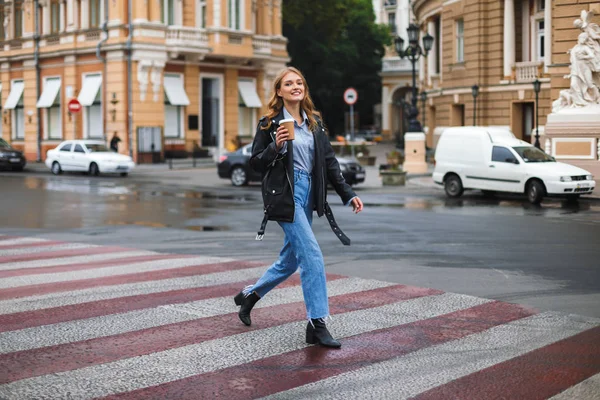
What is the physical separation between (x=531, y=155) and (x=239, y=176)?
10.6m

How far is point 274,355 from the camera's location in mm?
6770

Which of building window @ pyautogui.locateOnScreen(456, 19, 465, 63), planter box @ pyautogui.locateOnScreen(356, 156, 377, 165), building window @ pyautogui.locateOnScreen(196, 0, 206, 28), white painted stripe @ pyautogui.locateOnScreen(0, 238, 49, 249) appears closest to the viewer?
white painted stripe @ pyautogui.locateOnScreen(0, 238, 49, 249)

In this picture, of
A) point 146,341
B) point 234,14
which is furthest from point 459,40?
point 146,341

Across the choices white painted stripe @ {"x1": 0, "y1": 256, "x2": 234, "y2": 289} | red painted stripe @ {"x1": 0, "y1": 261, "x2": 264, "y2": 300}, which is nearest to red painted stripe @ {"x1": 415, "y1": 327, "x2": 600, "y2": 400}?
red painted stripe @ {"x1": 0, "y1": 261, "x2": 264, "y2": 300}

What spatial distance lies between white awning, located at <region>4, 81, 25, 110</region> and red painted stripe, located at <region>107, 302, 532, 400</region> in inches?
1932

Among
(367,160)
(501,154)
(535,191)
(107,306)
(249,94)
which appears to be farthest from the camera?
(249,94)

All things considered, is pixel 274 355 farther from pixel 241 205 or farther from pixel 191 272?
pixel 241 205

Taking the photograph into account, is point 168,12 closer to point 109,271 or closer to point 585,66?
point 585,66

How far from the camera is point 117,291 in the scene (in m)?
9.38

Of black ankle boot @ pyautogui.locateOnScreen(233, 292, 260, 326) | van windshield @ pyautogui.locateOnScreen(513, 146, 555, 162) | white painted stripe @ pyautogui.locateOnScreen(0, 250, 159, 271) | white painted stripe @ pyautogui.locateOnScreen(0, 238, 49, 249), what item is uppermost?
van windshield @ pyautogui.locateOnScreen(513, 146, 555, 162)

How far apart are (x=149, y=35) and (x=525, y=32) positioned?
18.0 m

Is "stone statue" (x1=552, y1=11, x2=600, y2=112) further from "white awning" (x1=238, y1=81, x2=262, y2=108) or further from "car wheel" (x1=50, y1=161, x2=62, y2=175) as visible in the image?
"white awning" (x1=238, y1=81, x2=262, y2=108)

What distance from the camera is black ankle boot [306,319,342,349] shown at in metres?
6.98

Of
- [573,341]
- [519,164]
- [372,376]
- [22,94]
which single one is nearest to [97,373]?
[372,376]
